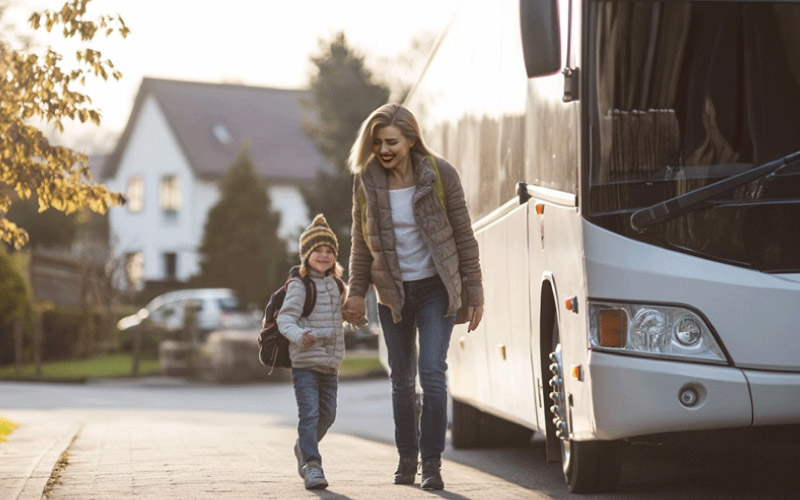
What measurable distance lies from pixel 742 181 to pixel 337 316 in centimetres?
251

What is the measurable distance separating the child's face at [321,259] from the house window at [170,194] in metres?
53.5

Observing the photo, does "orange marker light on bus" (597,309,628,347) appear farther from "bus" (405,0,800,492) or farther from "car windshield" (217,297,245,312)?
"car windshield" (217,297,245,312)

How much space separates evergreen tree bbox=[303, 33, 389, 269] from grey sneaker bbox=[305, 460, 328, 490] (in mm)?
32266

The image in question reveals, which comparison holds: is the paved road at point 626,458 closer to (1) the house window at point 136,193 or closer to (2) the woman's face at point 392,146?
(2) the woman's face at point 392,146

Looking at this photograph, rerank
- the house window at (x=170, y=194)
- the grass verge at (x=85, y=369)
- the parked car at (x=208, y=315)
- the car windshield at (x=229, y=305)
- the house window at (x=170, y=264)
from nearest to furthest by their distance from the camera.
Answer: the grass verge at (x=85, y=369), the parked car at (x=208, y=315), the car windshield at (x=229, y=305), the house window at (x=170, y=194), the house window at (x=170, y=264)

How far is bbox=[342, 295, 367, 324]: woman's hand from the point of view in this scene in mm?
7855

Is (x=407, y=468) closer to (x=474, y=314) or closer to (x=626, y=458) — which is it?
(x=474, y=314)

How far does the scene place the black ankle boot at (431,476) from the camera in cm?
750

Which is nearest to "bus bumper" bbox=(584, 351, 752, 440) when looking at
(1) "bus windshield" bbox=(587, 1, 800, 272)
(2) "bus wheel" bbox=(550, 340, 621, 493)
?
(1) "bus windshield" bbox=(587, 1, 800, 272)

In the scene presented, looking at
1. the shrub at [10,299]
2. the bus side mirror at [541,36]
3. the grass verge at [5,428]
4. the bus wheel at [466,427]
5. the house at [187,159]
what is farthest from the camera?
the house at [187,159]

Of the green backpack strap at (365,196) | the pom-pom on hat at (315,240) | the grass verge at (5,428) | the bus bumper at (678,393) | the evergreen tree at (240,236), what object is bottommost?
the grass verge at (5,428)

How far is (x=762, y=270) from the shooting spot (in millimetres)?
6289

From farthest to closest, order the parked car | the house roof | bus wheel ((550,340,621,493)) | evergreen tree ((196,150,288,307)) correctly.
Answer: the house roof → evergreen tree ((196,150,288,307)) → the parked car → bus wheel ((550,340,621,493))

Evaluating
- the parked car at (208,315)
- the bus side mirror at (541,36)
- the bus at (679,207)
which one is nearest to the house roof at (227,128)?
the parked car at (208,315)
